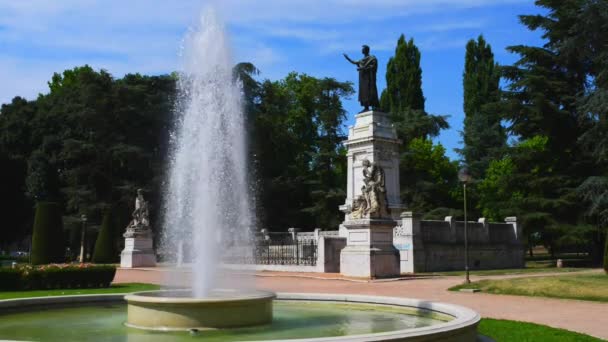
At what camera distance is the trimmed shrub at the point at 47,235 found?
33.5 metres

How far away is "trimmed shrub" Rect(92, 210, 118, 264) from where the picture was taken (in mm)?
42688

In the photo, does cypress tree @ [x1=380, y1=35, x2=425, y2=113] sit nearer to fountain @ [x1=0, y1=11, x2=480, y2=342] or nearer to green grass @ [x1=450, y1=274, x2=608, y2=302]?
green grass @ [x1=450, y1=274, x2=608, y2=302]

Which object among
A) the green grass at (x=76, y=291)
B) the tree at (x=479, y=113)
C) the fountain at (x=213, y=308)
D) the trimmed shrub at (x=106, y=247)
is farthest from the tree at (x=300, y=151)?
the fountain at (x=213, y=308)

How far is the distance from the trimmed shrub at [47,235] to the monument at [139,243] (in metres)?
5.17

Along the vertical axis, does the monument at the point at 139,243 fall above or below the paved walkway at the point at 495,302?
above

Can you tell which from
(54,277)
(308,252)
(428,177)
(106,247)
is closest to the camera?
(54,277)

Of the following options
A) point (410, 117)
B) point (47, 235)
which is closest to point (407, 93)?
point (410, 117)

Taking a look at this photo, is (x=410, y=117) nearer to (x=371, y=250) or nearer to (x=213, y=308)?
(x=371, y=250)

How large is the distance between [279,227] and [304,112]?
13079 mm

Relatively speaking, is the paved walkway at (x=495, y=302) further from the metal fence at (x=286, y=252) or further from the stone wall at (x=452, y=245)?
the metal fence at (x=286, y=252)

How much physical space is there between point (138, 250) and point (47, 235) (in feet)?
20.9

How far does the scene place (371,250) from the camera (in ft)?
82.8

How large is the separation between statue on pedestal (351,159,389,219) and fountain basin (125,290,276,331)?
15601 mm

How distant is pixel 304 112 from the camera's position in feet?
207
